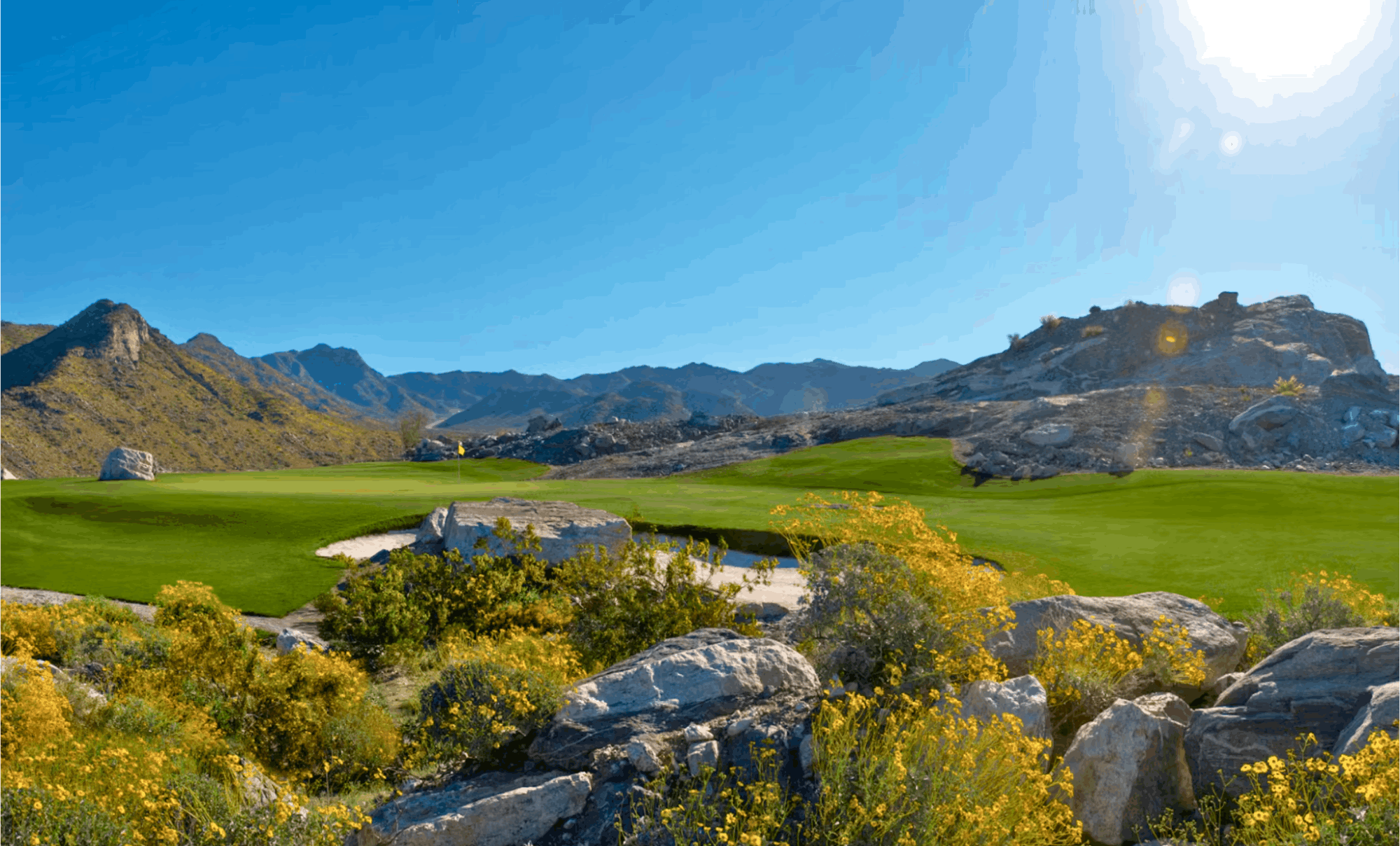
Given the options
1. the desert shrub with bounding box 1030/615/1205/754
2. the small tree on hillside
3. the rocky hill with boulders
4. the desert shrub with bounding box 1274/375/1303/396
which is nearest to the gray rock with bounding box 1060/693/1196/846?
the desert shrub with bounding box 1030/615/1205/754

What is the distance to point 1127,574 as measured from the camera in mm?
15969

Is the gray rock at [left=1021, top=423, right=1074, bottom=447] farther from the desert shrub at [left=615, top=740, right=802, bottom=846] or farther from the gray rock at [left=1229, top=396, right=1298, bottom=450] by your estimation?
the desert shrub at [left=615, top=740, right=802, bottom=846]

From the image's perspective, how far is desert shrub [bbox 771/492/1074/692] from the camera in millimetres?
7723

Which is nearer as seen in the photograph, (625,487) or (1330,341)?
(625,487)

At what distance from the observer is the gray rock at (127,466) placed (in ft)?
105

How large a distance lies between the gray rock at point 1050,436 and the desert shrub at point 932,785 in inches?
1783

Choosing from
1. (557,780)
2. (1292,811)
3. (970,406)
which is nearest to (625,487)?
(557,780)

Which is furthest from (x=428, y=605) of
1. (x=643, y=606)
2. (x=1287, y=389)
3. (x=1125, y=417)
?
(x=1287, y=389)

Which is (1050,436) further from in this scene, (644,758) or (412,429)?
(412,429)

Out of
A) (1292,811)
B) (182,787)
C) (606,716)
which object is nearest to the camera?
(1292,811)

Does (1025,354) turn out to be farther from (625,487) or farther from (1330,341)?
(625,487)

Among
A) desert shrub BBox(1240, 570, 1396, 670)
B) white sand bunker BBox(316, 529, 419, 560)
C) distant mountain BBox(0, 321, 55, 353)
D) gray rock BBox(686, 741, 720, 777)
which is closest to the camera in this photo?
gray rock BBox(686, 741, 720, 777)

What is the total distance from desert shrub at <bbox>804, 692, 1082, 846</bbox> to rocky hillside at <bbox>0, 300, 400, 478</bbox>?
106 metres

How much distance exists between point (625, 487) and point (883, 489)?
15.3m
